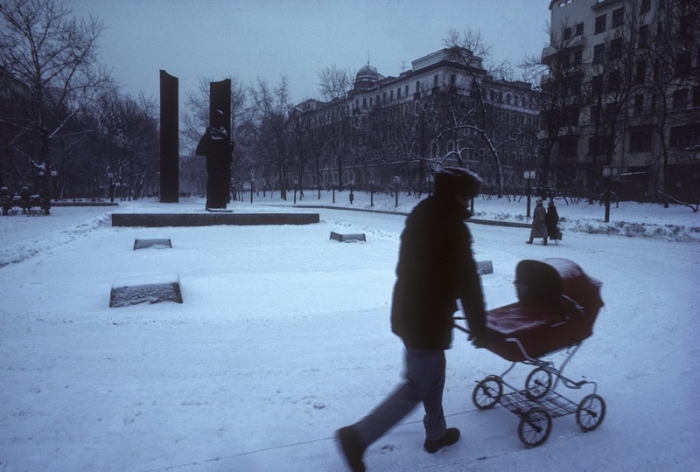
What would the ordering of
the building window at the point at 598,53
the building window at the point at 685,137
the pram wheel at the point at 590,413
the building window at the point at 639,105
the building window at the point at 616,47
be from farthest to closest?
the building window at the point at 598,53
the building window at the point at 639,105
the building window at the point at 685,137
the building window at the point at 616,47
the pram wheel at the point at 590,413

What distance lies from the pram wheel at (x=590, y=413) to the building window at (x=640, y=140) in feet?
167

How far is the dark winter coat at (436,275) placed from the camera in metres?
2.70

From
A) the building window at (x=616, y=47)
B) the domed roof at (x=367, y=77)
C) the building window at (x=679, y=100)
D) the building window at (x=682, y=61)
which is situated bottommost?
the building window at (x=682, y=61)

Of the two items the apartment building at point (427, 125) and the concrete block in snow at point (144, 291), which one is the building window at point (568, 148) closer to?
the apartment building at point (427, 125)

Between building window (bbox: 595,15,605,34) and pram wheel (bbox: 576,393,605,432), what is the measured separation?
5858 cm

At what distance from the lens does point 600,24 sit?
50500 mm

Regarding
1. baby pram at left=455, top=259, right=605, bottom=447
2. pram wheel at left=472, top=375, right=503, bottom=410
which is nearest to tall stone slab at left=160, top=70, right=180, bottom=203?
pram wheel at left=472, top=375, right=503, bottom=410

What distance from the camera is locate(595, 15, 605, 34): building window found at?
1972 inches

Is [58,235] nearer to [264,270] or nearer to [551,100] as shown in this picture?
[264,270]

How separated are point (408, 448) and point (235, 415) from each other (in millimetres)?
1387

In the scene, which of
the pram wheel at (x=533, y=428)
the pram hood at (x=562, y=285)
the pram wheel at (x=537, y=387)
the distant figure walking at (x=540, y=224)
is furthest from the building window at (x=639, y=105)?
the pram wheel at (x=533, y=428)

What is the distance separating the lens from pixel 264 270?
31.1 ft

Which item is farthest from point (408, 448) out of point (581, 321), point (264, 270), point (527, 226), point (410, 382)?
point (527, 226)

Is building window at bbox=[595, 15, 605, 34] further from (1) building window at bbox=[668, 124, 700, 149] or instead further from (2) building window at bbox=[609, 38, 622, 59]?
(1) building window at bbox=[668, 124, 700, 149]
